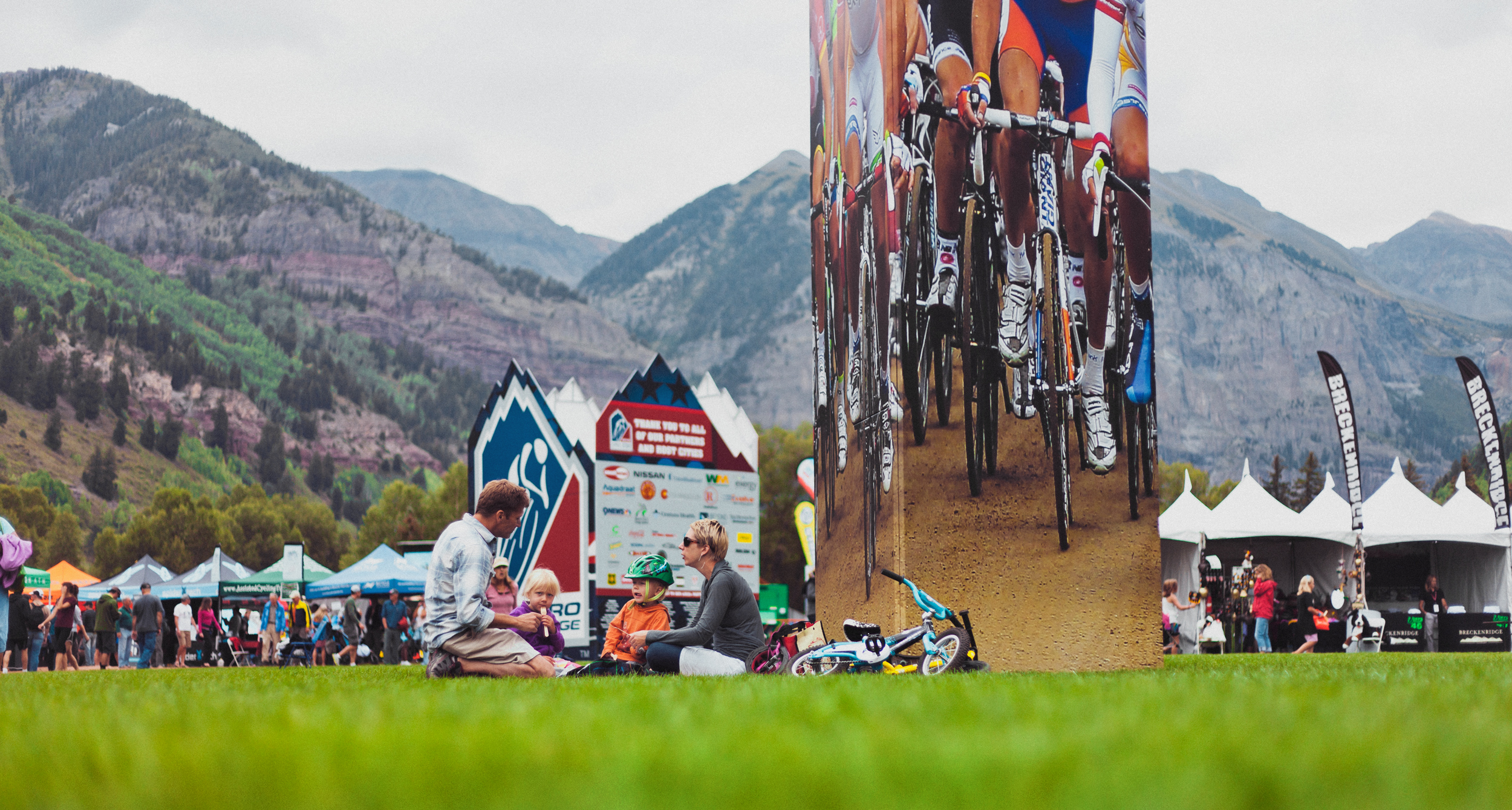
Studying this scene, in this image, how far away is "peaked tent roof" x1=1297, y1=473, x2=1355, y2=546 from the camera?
32.9 metres

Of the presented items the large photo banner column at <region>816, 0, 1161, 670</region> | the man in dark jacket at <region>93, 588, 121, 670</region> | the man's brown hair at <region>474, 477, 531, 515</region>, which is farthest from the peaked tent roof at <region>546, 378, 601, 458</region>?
the man's brown hair at <region>474, 477, 531, 515</region>

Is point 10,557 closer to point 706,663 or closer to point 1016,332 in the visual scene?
point 706,663

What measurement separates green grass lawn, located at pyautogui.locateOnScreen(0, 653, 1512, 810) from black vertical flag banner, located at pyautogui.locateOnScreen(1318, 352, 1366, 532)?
2900cm

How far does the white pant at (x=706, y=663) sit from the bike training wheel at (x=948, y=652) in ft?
4.83

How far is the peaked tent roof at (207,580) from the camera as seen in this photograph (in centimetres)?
4400

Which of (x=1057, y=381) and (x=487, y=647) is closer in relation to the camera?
(x=487, y=647)

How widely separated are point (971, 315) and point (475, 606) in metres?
5.33

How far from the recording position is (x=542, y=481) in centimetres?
2436

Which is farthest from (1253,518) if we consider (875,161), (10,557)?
(10,557)

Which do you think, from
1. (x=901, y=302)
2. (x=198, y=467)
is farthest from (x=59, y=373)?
(x=901, y=302)

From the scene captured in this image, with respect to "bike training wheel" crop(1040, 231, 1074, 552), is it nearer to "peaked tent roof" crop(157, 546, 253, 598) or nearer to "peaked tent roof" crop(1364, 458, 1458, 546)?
"peaked tent roof" crop(1364, 458, 1458, 546)

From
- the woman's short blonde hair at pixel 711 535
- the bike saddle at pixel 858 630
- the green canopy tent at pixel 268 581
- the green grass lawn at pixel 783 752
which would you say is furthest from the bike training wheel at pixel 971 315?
the green canopy tent at pixel 268 581

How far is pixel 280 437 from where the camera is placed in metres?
166

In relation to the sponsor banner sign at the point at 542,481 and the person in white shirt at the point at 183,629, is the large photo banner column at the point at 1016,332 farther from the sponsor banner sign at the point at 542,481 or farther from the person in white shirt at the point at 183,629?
the person in white shirt at the point at 183,629
